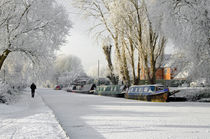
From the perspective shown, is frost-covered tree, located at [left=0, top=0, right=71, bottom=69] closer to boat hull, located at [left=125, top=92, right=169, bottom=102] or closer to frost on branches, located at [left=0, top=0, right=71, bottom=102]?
frost on branches, located at [left=0, top=0, right=71, bottom=102]

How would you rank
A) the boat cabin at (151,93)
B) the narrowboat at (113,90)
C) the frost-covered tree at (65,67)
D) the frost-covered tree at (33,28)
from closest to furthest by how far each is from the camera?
1. the frost-covered tree at (33,28)
2. the boat cabin at (151,93)
3. the narrowboat at (113,90)
4. the frost-covered tree at (65,67)

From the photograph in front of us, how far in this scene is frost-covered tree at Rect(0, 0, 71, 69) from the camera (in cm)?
1313

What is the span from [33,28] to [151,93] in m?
9.72

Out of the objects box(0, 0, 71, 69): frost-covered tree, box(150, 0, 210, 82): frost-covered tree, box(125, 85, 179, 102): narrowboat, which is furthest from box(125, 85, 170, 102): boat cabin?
box(0, 0, 71, 69): frost-covered tree

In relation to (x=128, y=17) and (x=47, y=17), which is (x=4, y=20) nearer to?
(x=47, y=17)

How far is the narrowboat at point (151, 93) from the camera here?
16.5 metres

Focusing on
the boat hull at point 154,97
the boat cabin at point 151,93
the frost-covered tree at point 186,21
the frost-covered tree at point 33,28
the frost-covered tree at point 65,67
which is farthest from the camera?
the frost-covered tree at point 65,67

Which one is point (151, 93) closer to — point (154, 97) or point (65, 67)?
point (154, 97)

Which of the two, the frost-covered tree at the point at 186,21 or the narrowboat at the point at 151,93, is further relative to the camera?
the narrowboat at the point at 151,93

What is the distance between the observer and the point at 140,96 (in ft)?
62.2

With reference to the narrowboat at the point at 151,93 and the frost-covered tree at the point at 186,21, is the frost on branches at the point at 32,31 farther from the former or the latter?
the narrowboat at the point at 151,93

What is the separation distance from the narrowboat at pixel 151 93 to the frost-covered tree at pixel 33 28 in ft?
24.8

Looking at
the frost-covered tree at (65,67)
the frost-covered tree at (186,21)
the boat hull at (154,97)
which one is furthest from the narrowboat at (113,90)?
the frost-covered tree at (65,67)

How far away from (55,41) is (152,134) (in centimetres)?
1181
